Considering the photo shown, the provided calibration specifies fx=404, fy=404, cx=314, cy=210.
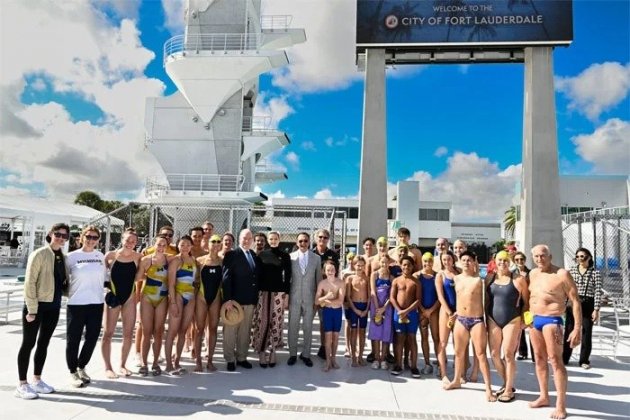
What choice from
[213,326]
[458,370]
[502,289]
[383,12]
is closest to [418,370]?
[458,370]

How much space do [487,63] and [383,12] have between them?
4.36 m

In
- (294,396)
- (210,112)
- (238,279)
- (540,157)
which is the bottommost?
(294,396)

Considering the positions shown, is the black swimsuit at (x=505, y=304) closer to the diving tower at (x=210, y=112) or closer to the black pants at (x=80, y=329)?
the black pants at (x=80, y=329)

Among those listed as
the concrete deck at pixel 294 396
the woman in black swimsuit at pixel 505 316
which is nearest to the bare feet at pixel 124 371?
the concrete deck at pixel 294 396

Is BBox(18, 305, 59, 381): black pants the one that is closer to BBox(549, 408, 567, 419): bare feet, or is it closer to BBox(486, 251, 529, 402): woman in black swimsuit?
BBox(486, 251, 529, 402): woman in black swimsuit

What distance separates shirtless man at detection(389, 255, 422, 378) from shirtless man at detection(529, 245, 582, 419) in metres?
1.50

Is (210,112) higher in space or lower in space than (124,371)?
higher

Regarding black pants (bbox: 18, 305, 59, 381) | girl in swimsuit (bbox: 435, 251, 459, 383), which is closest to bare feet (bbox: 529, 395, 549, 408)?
girl in swimsuit (bbox: 435, 251, 459, 383)

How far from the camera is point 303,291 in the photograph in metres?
6.20

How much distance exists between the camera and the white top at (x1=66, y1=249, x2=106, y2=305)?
4848 millimetres

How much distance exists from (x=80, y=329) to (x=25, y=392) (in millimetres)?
796

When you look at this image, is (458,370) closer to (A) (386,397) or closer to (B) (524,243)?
(A) (386,397)

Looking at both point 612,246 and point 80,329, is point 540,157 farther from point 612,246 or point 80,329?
point 80,329

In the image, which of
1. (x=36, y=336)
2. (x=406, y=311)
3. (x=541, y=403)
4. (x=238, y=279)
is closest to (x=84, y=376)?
(x=36, y=336)
